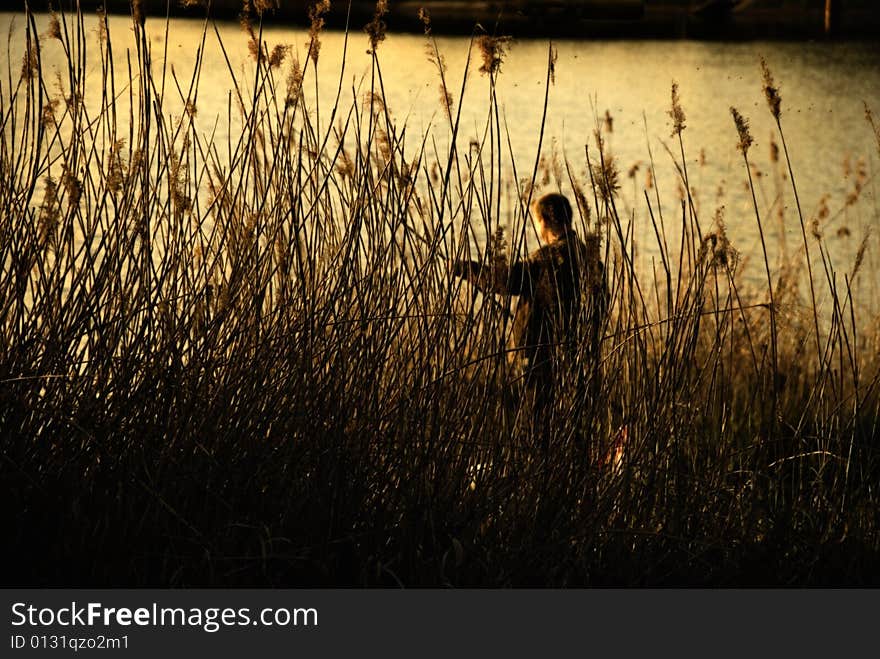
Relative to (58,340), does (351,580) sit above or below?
below

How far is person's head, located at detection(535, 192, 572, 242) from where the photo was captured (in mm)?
2855

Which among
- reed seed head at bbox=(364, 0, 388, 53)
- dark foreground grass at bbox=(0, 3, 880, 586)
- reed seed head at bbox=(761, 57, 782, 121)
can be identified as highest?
reed seed head at bbox=(364, 0, 388, 53)

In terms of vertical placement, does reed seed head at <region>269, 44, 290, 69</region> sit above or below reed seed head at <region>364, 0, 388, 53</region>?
below

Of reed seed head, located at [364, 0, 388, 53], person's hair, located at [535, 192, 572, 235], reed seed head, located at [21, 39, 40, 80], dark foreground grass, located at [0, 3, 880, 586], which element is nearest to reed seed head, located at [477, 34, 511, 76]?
dark foreground grass, located at [0, 3, 880, 586]

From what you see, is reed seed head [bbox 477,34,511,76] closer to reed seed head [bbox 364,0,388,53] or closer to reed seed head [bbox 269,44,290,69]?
reed seed head [bbox 364,0,388,53]

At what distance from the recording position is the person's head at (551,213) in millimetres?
2855

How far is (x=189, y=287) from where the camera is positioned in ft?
6.09

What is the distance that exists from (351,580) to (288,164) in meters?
0.72

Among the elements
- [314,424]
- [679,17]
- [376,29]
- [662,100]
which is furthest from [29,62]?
[662,100]

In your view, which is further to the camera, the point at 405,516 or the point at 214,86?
the point at 214,86

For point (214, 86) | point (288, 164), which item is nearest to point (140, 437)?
point (288, 164)

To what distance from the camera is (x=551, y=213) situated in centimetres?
290
